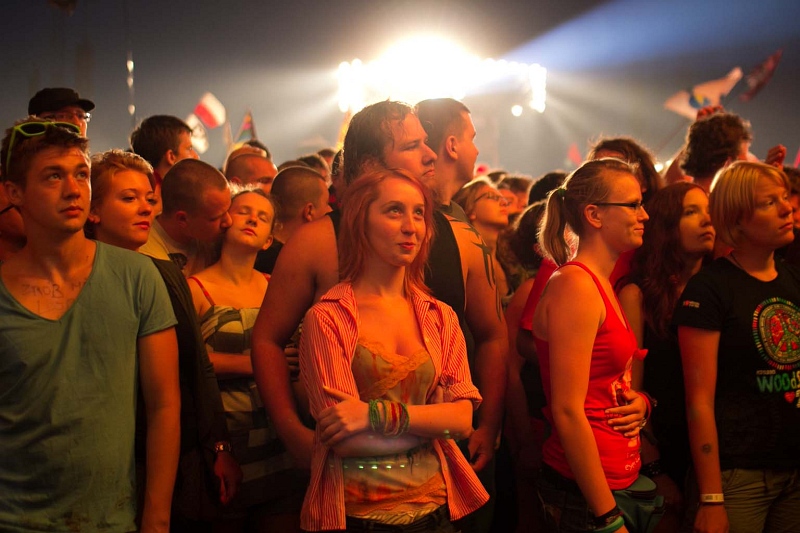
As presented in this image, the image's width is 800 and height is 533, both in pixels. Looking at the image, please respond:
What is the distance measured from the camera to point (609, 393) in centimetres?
243

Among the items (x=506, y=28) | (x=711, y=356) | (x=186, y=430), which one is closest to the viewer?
(x=186, y=430)

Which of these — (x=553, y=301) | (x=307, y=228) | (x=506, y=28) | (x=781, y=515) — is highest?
(x=506, y=28)

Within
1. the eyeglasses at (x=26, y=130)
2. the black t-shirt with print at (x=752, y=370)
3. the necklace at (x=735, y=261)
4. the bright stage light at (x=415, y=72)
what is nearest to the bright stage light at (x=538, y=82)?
the bright stage light at (x=415, y=72)

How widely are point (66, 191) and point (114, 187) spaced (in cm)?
62

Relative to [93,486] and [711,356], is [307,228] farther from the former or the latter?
[711,356]

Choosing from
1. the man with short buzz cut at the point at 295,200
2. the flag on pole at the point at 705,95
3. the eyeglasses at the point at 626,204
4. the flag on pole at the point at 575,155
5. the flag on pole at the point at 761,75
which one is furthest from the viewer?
the flag on pole at the point at 575,155

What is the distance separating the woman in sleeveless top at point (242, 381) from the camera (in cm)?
273

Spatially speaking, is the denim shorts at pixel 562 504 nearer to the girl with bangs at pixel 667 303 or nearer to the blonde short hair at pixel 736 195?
the girl with bangs at pixel 667 303

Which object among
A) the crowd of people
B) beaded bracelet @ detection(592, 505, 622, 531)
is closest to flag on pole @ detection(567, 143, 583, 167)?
the crowd of people

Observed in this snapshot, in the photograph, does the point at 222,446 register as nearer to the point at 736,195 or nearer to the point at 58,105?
the point at 736,195

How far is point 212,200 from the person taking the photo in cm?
325

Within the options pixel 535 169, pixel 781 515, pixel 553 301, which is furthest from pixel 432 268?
pixel 535 169

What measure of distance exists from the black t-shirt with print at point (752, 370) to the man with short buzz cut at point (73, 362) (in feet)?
6.42

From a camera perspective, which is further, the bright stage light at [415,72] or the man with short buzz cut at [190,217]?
the bright stage light at [415,72]
